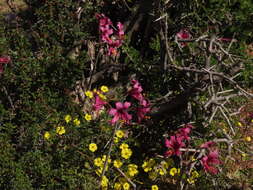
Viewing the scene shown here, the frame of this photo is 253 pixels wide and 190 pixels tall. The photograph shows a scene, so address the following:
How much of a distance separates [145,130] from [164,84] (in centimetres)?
45

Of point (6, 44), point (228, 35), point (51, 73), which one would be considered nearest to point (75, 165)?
point (51, 73)

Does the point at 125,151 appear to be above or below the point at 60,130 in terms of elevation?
below

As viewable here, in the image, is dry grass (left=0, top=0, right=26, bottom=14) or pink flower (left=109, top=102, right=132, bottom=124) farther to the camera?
dry grass (left=0, top=0, right=26, bottom=14)

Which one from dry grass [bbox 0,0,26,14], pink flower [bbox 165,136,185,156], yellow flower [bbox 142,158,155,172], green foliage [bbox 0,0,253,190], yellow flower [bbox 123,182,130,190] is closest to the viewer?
pink flower [bbox 165,136,185,156]

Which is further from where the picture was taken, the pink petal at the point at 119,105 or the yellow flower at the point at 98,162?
the yellow flower at the point at 98,162

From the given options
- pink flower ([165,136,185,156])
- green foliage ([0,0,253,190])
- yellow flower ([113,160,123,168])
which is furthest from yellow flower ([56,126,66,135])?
pink flower ([165,136,185,156])

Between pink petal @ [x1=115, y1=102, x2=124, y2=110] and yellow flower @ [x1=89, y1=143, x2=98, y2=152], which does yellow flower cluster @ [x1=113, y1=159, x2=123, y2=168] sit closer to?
yellow flower @ [x1=89, y1=143, x2=98, y2=152]

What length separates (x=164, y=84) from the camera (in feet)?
10.3

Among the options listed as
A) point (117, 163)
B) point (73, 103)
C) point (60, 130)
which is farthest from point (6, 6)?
point (117, 163)

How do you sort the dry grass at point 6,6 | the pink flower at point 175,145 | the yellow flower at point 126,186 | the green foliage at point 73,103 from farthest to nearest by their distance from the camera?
the dry grass at point 6,6, the yellow flower at point 126,186, the green foliage at point 73,103, the pink flower at point 175,145

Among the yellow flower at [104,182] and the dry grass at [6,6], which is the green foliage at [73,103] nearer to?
the yellow flower at [104,182]

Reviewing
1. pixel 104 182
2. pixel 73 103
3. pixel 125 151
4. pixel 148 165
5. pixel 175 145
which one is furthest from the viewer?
pixel 73 103

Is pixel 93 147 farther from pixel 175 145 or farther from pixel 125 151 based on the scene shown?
pixel 175 145

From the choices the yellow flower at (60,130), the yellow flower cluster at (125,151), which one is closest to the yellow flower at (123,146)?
the yellow flower cluster at (125,151)
